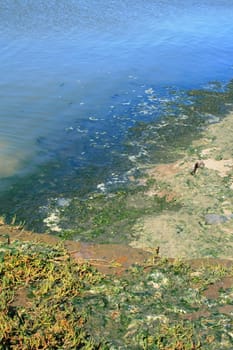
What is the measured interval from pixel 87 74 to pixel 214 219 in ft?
35.5

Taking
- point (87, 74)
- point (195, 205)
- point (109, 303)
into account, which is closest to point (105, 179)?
point (195, 205)

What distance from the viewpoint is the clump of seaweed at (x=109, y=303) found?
7.55 m

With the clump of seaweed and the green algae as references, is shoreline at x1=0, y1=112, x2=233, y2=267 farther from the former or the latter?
the clump of seaweed

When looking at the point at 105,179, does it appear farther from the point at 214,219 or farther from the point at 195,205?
the point at 214,219

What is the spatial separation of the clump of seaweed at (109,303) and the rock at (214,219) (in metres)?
1.58

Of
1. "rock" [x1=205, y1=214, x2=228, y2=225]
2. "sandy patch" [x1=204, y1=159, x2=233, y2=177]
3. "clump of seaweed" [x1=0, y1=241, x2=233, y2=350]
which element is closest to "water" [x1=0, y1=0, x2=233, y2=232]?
"sandy patch" [x1=204, y1=159, x2=233, y2=177]

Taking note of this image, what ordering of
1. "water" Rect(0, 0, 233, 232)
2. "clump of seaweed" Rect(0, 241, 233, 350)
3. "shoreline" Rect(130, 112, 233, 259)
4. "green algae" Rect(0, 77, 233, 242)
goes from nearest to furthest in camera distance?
1. "clump of seaweed" Rect(0, 241, 233, 350)
2. "shoreline" Rect(130, 112, 233, 259)
3. "green algae" Rect(0, 77, 233, 242)
4. "water" Rect(0, 0, 233, 232)

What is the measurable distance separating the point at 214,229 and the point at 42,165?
5349 millimetres

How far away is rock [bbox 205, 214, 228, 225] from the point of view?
11.2 metres

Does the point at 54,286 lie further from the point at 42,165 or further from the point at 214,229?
the point at 42,165

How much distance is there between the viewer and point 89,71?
66.2 feet

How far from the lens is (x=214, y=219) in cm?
1131

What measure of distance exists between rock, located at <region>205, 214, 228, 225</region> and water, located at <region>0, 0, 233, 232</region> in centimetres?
275

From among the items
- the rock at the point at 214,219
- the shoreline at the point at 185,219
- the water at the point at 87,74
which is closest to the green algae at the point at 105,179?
the water at the point at 87,74
